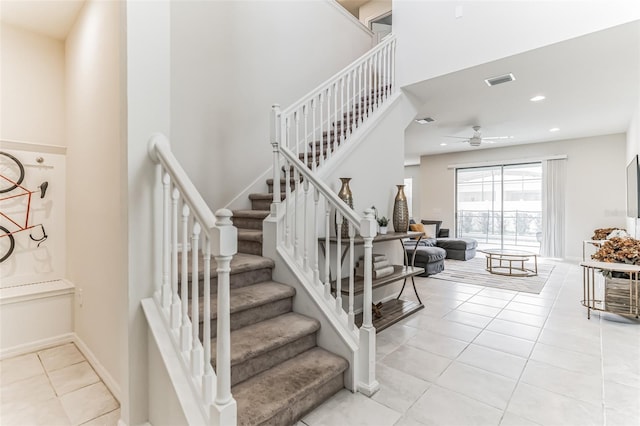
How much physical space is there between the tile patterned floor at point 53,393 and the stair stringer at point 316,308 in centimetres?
126

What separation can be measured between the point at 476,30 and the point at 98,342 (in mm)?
4678

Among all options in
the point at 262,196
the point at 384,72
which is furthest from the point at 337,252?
the point at 384,72

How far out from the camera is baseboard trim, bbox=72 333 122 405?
1980 mm

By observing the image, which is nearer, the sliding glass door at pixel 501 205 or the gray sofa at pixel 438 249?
the gray sofa at pixel 438 249

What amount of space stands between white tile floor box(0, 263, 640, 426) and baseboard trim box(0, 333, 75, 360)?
0.21 feet

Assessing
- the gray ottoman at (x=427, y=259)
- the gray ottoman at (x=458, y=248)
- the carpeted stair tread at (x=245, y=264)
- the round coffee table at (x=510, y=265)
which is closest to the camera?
the carpeted stair tread at (x=245, y=264)

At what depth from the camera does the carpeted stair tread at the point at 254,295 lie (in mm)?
1986

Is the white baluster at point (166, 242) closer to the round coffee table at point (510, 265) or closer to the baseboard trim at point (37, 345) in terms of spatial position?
the baseboard trim at point (37, 345)

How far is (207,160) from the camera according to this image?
Result: 130 inches

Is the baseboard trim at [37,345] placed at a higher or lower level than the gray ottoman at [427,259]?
lower

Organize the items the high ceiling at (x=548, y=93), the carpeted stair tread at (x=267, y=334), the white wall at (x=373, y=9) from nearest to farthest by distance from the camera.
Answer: the carpeted stair tread at (x=267, y=334)
the high ceiling at (x=548, y=93)
the white wall at (x=373, y=9)

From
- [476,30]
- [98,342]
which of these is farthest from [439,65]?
[98,342]

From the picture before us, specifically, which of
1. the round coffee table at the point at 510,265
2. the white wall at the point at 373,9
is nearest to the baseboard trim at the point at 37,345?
the round coffee table at the point at 510,265

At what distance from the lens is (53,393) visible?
205 centimetres
